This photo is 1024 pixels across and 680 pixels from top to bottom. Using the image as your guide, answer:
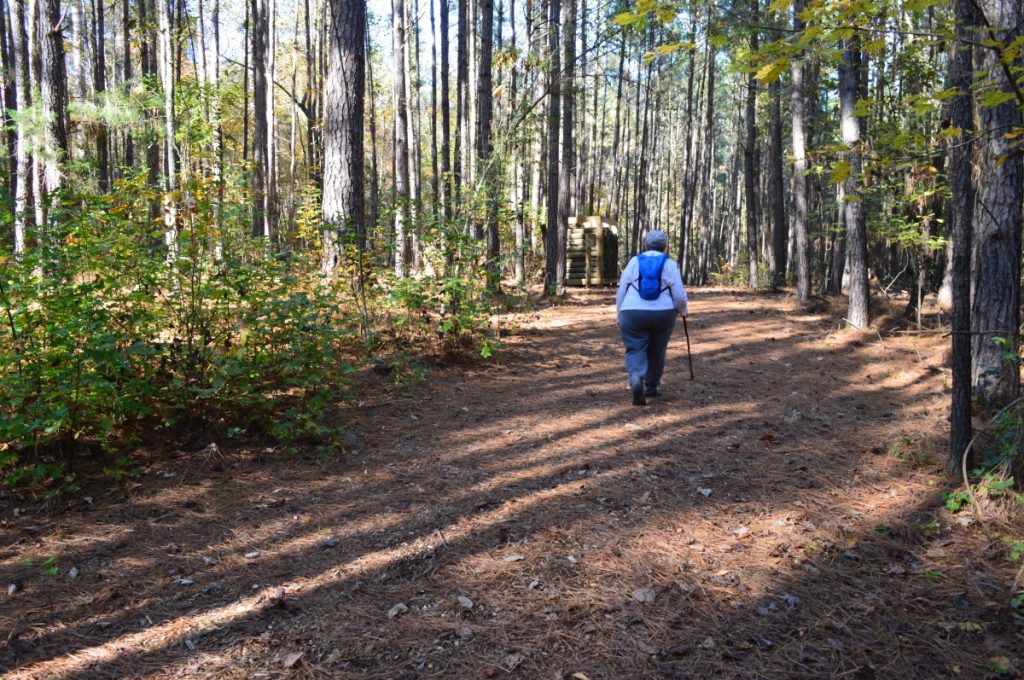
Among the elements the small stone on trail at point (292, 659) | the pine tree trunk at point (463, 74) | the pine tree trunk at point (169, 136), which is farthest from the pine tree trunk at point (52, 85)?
the small stone on trail at point (292, 659)

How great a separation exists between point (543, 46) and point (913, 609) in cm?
1239

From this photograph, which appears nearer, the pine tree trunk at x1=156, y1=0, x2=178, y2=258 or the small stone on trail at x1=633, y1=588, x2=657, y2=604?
the small stone on trail at x1=633, y1=588, x2=657, y2=604

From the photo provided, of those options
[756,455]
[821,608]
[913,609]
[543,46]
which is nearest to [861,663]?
[821,608]

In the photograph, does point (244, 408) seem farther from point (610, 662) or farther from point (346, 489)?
Answer: point (610, 662)

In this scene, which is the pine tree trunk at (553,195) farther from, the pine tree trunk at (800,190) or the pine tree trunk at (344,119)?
the pine tree trunk at (344,119)

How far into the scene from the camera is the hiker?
630cm

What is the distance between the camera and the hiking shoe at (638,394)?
6414 millimetres

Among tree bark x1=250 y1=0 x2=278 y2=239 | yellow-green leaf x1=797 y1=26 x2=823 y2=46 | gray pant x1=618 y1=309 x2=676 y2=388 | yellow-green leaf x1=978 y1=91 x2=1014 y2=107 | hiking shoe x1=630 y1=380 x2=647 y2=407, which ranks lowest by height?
hiking shoe x1=630 y1=380 x2=647 y2=407

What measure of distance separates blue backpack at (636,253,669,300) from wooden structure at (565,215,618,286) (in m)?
12.7

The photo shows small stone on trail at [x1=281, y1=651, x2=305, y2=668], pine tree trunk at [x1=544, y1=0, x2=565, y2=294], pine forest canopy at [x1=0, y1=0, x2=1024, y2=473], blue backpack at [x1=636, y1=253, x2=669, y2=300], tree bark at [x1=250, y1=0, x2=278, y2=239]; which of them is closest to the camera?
small stone on trail at [x1=281, y1=651, x2=305, y2=668]

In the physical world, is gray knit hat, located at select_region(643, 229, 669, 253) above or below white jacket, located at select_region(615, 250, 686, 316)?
above

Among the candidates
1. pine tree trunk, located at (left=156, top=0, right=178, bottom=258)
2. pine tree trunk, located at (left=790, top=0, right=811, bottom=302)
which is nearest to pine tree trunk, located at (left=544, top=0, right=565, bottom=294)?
pine tree trunk, located at (left=790, top=0, right=811, bottom=302)

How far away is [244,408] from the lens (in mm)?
4969

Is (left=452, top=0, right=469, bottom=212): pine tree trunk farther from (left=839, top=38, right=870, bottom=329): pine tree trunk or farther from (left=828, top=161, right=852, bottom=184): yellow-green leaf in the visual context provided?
(left=828, top=161, right=852, bottom=184): yellow-green leaf
